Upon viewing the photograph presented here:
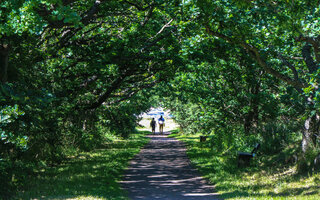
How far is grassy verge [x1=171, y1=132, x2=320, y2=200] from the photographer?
8.69 meters

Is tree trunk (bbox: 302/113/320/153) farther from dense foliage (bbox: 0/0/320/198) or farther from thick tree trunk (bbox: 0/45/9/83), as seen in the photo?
thick tree trunk (bbox: 0/45/9/83)

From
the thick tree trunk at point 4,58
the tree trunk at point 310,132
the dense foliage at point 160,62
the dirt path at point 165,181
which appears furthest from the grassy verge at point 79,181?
the tree trunk at point 310,132

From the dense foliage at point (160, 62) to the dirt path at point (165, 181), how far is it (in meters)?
2.83

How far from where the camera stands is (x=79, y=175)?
11461 mm

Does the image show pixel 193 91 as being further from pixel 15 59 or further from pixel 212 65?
pixel 15 59

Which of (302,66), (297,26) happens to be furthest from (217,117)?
(297,26)

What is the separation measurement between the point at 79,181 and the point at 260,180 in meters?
5.39

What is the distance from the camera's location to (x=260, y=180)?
10898 millimetres

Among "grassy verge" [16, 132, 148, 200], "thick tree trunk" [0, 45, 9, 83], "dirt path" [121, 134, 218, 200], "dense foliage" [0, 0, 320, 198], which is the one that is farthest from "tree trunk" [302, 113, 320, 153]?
"thick tree trunk" [0, 45, 9, 83]

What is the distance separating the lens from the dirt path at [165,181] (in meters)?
9.54

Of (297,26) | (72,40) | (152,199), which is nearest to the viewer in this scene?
(297,26)

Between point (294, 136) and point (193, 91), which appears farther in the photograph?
point (193, 91)

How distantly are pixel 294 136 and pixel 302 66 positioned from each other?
2.82m

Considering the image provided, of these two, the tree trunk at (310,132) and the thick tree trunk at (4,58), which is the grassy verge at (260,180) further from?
the thick tree trunk at (4,58)
